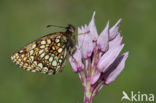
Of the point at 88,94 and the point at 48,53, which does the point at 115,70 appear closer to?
the point at 88,94

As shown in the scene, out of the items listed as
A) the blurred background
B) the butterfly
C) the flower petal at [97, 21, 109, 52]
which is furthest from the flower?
the blurred background

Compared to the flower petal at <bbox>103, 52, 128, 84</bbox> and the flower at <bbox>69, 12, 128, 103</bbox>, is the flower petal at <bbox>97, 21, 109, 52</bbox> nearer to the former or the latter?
the flower at <bbox>69, 12, 128, 103</bbox>

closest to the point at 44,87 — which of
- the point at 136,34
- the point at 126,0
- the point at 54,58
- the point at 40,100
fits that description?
the point at 40,100

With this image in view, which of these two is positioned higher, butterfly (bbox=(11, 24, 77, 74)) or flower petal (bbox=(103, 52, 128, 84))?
butterfly (bbox=(11, 24, 77, 74))

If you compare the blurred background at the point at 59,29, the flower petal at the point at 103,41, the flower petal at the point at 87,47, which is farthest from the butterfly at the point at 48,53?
the blurred background at the point at 59,29

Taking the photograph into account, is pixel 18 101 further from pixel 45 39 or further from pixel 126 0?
pixel 126 0

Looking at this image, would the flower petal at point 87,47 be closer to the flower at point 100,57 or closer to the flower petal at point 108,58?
the flower at point 100,57
